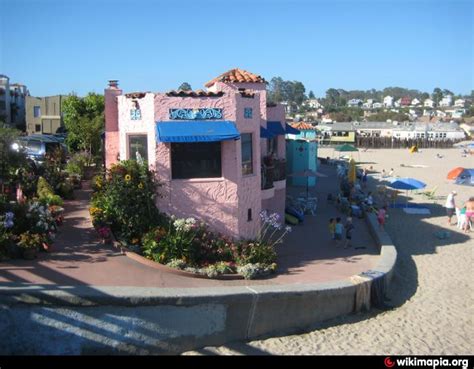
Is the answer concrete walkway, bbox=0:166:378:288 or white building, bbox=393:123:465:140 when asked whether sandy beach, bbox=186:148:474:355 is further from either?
white building, bbox=393:123:465:140

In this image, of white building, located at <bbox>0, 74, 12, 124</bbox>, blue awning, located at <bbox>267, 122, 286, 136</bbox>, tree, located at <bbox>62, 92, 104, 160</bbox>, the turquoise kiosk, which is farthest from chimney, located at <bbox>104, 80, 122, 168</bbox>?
white building, located at <bbox>0, 74, 12, 124</bbox>

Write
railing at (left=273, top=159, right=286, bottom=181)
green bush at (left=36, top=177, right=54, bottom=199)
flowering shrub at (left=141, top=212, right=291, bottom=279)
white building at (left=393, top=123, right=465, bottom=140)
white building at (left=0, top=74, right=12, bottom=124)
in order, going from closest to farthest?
flowering shrub at (left=141, top=212, right=291, bottom=279), green bush at (left=36, top=177, right=54, bottom=199), railing at (left=273, top=159, right=286, bottom=181), white building at (left=0, top=74, right=12, bottom=124), white building at (left=393, top=123, right=465, bottom=140)

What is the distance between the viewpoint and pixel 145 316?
907 centimetres

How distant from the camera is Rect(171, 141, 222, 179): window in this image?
514 inches

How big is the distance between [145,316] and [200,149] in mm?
5190

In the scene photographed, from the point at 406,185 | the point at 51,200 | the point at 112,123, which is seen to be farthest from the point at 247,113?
the point at 406,185

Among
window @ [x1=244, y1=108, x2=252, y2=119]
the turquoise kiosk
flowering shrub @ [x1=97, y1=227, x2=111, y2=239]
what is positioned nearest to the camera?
flowering shrub @ [x1=97, y1=227, x2=111, y2=239]

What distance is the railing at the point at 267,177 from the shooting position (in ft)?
53.0

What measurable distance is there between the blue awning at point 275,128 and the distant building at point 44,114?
39645mm

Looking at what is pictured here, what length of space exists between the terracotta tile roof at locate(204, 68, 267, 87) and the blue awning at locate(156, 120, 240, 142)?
16.9ft

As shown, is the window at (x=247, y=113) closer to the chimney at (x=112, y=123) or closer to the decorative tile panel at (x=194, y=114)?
the decorative tile panel at (x=194, y=114)

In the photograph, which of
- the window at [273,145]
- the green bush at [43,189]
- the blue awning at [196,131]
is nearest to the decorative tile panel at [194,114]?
A: the blue awning at [196,131]

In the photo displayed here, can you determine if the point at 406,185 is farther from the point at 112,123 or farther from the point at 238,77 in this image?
the point at 112,123

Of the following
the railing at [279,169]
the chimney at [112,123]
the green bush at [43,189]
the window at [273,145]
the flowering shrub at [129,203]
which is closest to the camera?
the flowering shrub at [129,203]
